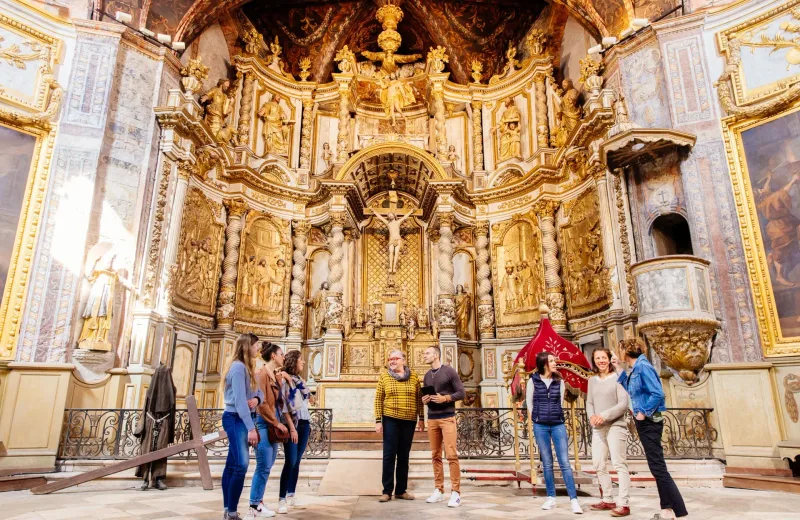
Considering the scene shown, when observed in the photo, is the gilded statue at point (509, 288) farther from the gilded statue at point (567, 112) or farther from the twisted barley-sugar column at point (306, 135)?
the twisted barley-sugar column at point (306, 135)

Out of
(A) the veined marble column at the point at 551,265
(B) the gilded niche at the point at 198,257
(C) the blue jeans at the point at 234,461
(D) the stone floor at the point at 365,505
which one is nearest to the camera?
(C) the blue jeans at the point at 234,461

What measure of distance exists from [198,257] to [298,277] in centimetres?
300

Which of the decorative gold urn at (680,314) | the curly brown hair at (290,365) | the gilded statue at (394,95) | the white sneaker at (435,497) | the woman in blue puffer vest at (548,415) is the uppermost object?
the gilded statue at (394,95)

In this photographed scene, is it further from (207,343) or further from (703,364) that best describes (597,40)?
(207,343)

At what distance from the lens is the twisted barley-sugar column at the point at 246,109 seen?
14.3 meters

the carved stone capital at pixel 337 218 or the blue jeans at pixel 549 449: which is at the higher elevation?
the carved stone capital at pixel 337 218

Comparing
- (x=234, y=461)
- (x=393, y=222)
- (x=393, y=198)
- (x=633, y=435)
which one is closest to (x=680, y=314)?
(x=633, y=435)

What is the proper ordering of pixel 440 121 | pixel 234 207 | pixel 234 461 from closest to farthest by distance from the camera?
pixel 234 461, pixel 234 207, pixel 440 121

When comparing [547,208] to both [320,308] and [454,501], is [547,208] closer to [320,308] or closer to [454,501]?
[320,308]

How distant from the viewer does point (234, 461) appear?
3945 mm

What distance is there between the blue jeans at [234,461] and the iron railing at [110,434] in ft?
13.4

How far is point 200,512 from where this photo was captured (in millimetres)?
4559

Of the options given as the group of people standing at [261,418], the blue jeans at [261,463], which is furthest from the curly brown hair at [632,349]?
the blue jeans at [261,463]

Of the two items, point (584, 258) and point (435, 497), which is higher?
point (584, 258)
